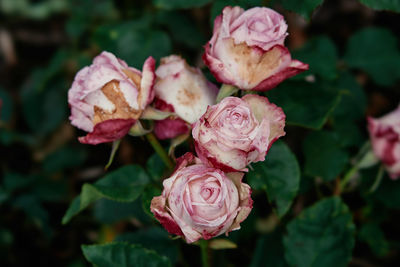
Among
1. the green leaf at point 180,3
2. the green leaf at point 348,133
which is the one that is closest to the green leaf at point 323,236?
the green leaf at point 348,133

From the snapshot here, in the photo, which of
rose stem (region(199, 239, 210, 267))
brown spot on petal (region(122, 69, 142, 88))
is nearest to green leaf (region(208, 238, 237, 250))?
rose stem (region(199, 239, 210, 267))

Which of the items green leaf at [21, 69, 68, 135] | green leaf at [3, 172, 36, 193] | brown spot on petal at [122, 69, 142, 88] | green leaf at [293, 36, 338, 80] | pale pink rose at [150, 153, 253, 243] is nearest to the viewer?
pale pink rose at [150, 153, 253, 243]

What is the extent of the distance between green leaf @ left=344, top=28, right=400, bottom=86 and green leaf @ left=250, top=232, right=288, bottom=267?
63 cm

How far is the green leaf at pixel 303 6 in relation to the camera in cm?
88

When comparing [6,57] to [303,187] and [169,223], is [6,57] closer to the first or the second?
[303,187]

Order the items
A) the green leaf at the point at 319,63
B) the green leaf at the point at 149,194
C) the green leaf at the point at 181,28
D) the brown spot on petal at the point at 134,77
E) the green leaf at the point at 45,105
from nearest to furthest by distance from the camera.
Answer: the brown spot on petal at the point at 134,77 < the green leaf at the point at 149,194 < the green leaf at the point at 319,63 < the green leaf at the point at 181,28 < the green leaf at the point at 45,105

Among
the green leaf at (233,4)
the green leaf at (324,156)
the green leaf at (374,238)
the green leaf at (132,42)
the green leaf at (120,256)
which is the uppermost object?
the green leaf at (233,4)

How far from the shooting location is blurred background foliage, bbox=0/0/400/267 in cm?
101

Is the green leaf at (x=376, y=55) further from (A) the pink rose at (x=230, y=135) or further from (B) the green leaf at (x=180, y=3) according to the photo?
(A) the pink rose at (x=230, y=135)

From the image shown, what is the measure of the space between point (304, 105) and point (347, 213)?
276mm

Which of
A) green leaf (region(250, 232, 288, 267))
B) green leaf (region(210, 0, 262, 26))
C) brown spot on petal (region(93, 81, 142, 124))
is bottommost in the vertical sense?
green leaf (region(250, 232, 288, 267))

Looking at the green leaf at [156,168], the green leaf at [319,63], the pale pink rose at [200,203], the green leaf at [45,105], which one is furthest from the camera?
the green leaf at [45,105]

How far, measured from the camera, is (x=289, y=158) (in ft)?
3.25

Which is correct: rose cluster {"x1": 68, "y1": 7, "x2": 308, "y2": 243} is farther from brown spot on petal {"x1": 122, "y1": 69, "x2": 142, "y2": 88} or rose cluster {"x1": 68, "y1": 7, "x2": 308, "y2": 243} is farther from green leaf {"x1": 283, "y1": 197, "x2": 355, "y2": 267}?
green leaf {"x1": 283, "y1": 197, "x2": 355, "y2": 267}
